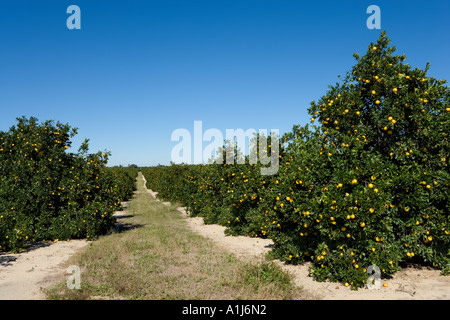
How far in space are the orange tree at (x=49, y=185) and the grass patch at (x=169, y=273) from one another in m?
1.32

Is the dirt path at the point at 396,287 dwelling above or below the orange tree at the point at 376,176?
below

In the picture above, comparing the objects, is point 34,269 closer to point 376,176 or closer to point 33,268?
point 33,268

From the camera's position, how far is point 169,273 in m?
6.88

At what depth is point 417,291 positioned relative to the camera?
18.5ft

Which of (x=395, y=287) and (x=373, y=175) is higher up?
(x=373, y=175)

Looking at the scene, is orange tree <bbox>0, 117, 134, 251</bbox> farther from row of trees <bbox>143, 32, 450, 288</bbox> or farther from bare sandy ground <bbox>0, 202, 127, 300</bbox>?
row of trees <bbox>143, 32, 450, 288</bbox>

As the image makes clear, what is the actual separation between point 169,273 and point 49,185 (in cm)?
676

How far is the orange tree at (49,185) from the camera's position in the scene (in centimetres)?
1049

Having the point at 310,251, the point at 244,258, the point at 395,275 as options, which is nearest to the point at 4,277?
the point at 244,258

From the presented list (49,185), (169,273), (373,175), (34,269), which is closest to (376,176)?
(373,175)

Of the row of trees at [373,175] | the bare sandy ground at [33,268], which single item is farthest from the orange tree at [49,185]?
the row of trees at [373,175]

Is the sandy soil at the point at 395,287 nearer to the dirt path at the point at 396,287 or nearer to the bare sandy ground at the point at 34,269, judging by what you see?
the dirt path at the point at 396,287
